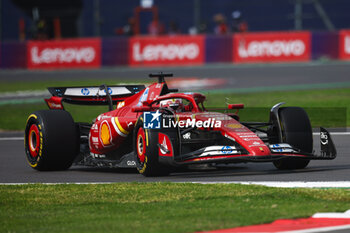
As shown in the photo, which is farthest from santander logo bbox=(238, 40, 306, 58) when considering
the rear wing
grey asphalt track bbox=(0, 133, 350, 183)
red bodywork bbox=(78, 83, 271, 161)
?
red bodywork bbox=(78, 83, 271, 161)

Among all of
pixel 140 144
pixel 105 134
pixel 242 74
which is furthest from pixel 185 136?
pixel 242 74

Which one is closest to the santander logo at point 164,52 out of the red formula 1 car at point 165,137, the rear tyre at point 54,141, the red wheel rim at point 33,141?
the red formula 1 car at point 165,137

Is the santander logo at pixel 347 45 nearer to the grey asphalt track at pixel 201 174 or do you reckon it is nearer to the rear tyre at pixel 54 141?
the grey asphalt track at pixel 201 174

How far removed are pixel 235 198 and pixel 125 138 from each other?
314 centimetres

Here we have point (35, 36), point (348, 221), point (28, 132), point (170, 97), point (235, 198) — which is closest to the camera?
point (348, 221)

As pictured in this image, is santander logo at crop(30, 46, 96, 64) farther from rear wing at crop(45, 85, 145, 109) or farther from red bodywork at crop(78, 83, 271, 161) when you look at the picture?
red bodywork at crop(78, 83, 271, 161)

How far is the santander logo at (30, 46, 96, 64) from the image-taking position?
37.2 metres

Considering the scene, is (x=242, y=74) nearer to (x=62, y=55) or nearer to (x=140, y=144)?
(x=62, y=55)

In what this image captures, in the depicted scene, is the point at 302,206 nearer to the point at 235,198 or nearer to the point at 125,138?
the point at 235,198

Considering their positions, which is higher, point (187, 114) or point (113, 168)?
point (187, 114)

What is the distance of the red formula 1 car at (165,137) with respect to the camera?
9.98m

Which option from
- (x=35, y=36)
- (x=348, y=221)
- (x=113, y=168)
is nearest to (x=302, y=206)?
(x=348, y=221)

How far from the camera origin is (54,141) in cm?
1124

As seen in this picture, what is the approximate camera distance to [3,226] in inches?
281
